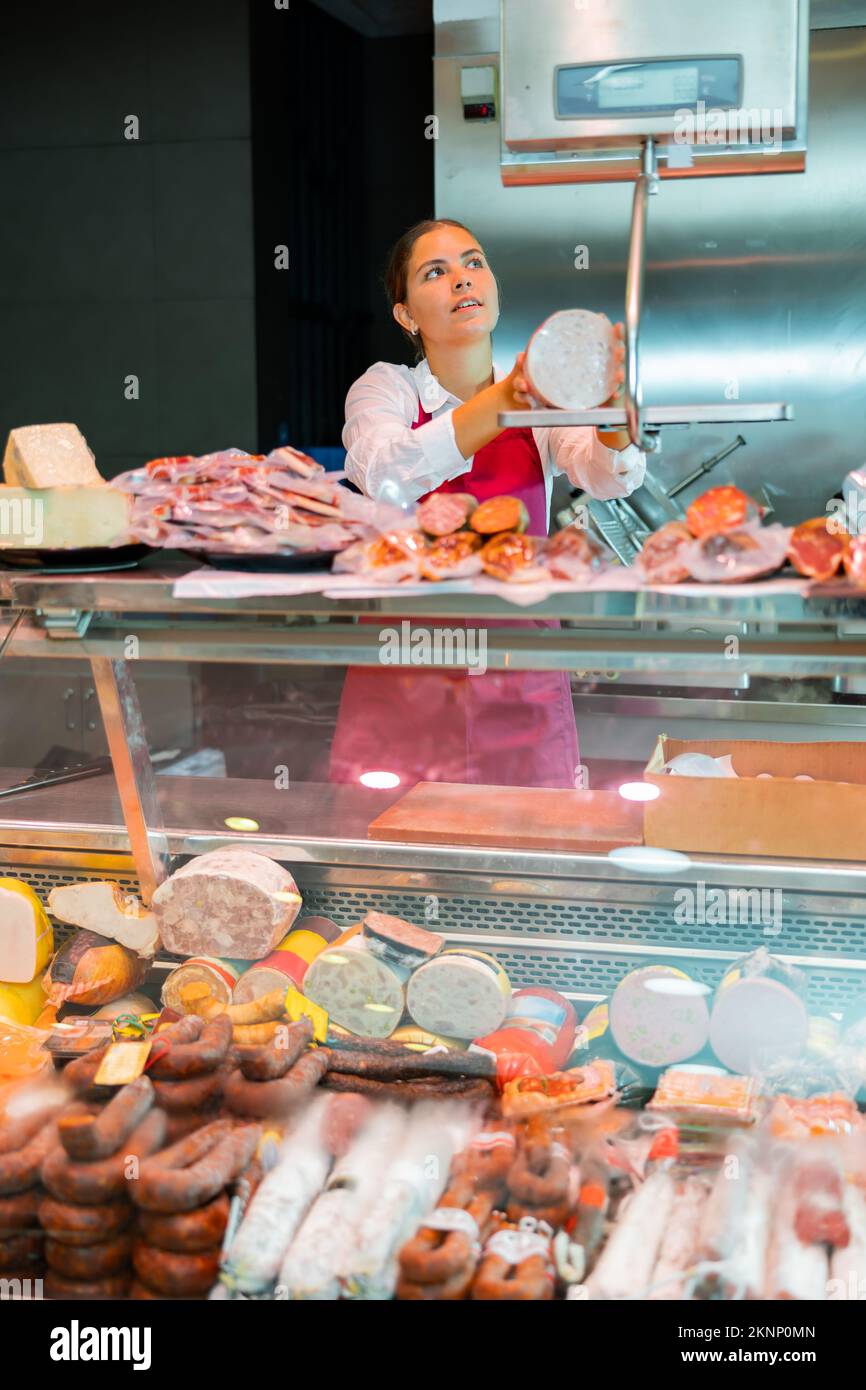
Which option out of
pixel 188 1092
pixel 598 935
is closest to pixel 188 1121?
pixel 188 1092

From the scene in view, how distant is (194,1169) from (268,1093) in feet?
0.61

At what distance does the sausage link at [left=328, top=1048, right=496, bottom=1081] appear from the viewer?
1933 millimetres

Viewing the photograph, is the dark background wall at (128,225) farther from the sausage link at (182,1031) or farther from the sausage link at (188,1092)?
the sausage link at (188,1092)

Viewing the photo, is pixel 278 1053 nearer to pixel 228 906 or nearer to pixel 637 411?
pixel 228 906

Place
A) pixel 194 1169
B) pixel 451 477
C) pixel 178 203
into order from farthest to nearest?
pixel 178 203 → pixel 451 477 → pixel 194 1169

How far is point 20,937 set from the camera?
2240 mm

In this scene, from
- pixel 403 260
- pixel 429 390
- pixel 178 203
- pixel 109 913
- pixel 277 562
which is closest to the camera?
pixel 277 562

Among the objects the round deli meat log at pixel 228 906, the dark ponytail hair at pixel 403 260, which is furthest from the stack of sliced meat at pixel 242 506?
the dark ponytail hair at pixel 403 260

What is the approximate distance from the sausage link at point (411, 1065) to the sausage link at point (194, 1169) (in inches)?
7.6

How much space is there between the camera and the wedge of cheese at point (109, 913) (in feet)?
7.21

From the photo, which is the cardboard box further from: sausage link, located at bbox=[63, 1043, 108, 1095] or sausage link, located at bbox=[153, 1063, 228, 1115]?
sausage link, located at bbox=[63, 1043, 108, 1095]

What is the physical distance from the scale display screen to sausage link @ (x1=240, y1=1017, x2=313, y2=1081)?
1.37 meters
